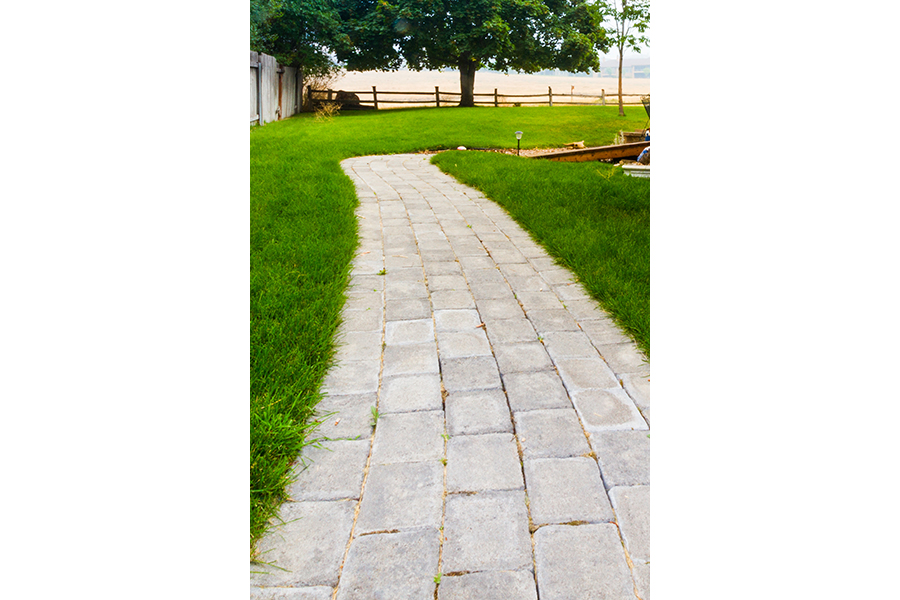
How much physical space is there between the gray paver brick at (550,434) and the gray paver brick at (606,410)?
0.17 ft

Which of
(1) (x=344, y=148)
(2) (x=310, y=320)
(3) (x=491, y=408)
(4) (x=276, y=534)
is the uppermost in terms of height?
(1) (x=344, y=148)

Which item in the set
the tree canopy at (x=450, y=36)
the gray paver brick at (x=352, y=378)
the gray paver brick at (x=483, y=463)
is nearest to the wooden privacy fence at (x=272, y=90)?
the tree canopy at (x=450, y=36)

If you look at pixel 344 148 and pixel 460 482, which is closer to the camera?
pixel 460 482

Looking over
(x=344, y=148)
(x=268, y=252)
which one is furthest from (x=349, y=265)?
(x=344, y=148)

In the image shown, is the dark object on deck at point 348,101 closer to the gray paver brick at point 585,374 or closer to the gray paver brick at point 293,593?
the gray paver brick at point 585,374

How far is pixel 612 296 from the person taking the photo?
10.6 feet

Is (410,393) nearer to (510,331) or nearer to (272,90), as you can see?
(510,331)

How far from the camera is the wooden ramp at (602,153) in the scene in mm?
10180

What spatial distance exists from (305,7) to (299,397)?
18283 millimetres

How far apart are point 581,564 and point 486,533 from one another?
25 cm

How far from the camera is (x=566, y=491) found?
5.60 feet

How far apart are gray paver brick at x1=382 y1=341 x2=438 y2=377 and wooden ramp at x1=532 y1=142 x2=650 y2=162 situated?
26.4 ft

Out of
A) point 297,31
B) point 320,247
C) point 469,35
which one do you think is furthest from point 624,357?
point 469,35

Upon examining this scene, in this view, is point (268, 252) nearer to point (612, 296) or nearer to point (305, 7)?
point (612, 296)
